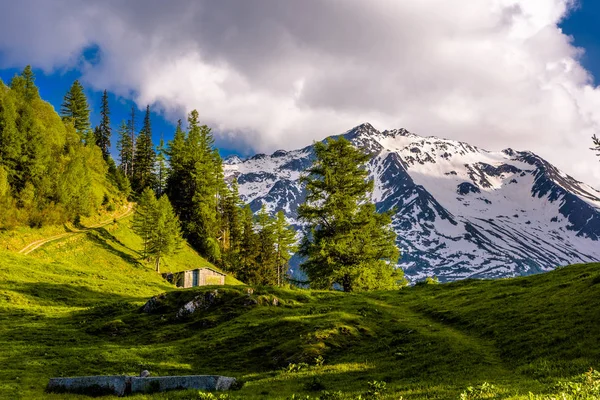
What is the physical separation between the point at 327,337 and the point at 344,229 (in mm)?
29971

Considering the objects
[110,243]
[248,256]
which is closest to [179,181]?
[248,256]

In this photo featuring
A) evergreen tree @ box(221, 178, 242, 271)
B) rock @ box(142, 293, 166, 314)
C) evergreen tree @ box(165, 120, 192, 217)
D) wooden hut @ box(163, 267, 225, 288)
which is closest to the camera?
rock @ box(142, 293, 166, 314)

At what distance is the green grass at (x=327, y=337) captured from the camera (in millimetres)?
19312

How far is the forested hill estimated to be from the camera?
261ft

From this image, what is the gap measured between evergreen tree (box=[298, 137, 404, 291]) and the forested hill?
53384 millimetres

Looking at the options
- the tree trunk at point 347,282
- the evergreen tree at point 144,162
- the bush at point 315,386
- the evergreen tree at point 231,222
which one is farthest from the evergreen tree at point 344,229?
the evergreen tree at point 144,162

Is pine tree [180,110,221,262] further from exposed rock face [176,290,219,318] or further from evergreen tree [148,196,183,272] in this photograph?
exposed rock face [176,290,219,318]

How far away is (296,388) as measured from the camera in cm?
1961

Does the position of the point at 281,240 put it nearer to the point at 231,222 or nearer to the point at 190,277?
the point at 231,222

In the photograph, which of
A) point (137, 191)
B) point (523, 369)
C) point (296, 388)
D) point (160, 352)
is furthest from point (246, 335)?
point (137, 191)

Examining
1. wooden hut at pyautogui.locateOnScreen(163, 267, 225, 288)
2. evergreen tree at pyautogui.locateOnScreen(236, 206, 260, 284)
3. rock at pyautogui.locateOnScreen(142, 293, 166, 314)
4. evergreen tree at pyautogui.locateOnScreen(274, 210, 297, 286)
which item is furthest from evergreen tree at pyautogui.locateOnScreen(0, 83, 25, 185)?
evergreen tree at pyautogui.locateOnScreen(274, 210, 297, 286)

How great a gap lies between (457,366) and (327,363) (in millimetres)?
7380

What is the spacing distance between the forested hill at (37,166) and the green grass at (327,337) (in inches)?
1119

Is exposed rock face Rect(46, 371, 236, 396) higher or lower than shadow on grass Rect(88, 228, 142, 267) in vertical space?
lower
